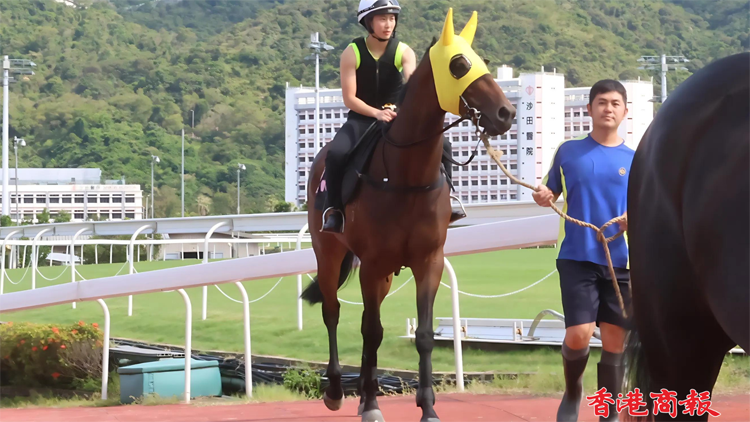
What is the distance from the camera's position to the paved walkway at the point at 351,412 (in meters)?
4.69

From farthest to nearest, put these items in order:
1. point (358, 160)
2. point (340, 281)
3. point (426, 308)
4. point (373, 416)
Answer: point (340, 281), point (358, 160), point (373, 416), point (426, 308)

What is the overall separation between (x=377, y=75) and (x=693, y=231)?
3.60 m

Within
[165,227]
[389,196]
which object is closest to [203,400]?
[389,196]

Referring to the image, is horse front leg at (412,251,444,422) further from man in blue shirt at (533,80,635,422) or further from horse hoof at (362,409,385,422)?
man in blue shirt at (533,80,635,422)

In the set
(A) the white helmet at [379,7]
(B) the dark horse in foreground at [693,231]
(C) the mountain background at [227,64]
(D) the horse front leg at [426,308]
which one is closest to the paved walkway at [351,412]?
(D) the horse front leg at [426,308]

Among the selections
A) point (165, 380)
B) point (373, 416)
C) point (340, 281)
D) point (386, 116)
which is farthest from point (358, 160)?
point (165, 380)

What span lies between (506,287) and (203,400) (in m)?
8.00

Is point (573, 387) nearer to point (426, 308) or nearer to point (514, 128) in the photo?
point (426, 308)

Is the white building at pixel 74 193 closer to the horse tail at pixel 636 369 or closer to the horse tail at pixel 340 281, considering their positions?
the horse tail at pixel 340 281

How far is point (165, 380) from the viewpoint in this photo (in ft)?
22.8

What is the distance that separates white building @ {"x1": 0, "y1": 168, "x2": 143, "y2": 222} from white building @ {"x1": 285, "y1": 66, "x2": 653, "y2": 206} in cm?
1714

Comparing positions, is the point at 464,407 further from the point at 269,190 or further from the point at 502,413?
the point at 269,190

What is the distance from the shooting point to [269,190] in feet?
324

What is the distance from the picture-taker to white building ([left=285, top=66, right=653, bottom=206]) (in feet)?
324
